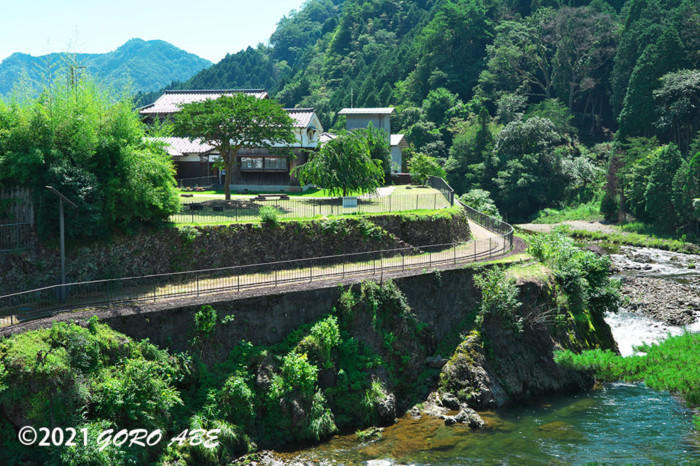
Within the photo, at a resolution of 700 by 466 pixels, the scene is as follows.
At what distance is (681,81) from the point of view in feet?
225

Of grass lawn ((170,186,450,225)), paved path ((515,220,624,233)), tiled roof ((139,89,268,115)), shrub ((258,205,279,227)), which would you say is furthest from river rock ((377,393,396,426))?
paved path ((515,220,624,233))

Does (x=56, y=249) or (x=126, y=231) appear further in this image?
(x=126, y=231)

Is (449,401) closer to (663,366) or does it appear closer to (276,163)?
(663,366)

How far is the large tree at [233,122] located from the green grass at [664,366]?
26210mm

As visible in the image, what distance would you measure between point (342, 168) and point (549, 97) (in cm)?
6542

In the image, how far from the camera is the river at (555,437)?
64.4ft

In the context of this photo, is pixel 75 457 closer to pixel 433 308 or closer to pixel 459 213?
pixel 433 308

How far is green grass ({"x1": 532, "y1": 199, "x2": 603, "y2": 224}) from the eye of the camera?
230 feet

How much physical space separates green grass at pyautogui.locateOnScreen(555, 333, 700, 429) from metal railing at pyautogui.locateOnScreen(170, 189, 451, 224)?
18.5 metres

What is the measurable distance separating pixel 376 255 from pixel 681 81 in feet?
185

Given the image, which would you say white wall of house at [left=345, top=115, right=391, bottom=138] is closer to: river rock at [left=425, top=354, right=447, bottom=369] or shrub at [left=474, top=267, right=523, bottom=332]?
shrub at [left=474, top=267, right=523, bottom=332]

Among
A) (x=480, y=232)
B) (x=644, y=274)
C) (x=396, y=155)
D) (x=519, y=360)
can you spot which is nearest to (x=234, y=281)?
(x=519, y=360)

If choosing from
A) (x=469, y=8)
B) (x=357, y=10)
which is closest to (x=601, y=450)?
(x=469, y=8)

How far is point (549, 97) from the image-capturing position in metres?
93.6
